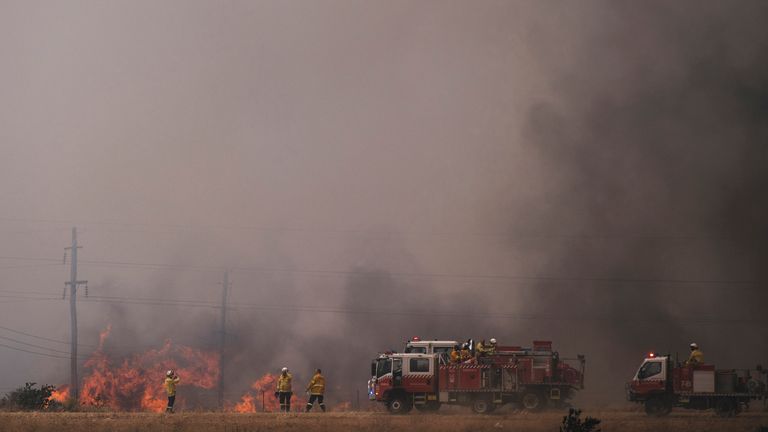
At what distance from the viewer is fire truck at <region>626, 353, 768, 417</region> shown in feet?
140

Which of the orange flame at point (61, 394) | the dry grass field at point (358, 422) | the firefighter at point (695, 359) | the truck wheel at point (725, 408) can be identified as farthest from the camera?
the orange flame at point (61, 394)

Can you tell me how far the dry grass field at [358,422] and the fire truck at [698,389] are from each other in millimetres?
513

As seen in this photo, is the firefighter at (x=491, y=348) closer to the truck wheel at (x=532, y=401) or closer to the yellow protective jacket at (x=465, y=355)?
the yellow protective jacket at (x=465, y=355)

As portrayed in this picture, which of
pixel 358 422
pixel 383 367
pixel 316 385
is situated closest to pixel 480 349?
pixel 383 367

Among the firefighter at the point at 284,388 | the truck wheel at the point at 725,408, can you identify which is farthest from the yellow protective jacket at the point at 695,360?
the firefighter at the point at 284,388

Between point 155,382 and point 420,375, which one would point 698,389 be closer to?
point 420,375

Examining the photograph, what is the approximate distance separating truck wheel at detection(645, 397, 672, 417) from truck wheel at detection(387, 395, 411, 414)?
9.52m

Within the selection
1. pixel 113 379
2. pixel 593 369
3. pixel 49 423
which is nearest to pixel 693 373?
pixel 49 423

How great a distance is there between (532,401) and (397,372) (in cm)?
560

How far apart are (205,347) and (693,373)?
45036mm

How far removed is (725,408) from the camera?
4300 centimetres

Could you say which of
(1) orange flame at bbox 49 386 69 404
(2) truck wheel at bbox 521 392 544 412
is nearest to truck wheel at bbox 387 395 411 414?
(2) truck wheel at bbox 521 392 544 412

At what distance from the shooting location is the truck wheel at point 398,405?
45.7 m

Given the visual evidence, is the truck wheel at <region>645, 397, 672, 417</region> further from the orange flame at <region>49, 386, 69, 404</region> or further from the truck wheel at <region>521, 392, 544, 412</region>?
the orange flame at <region>49, 386, 69, 404</region>
